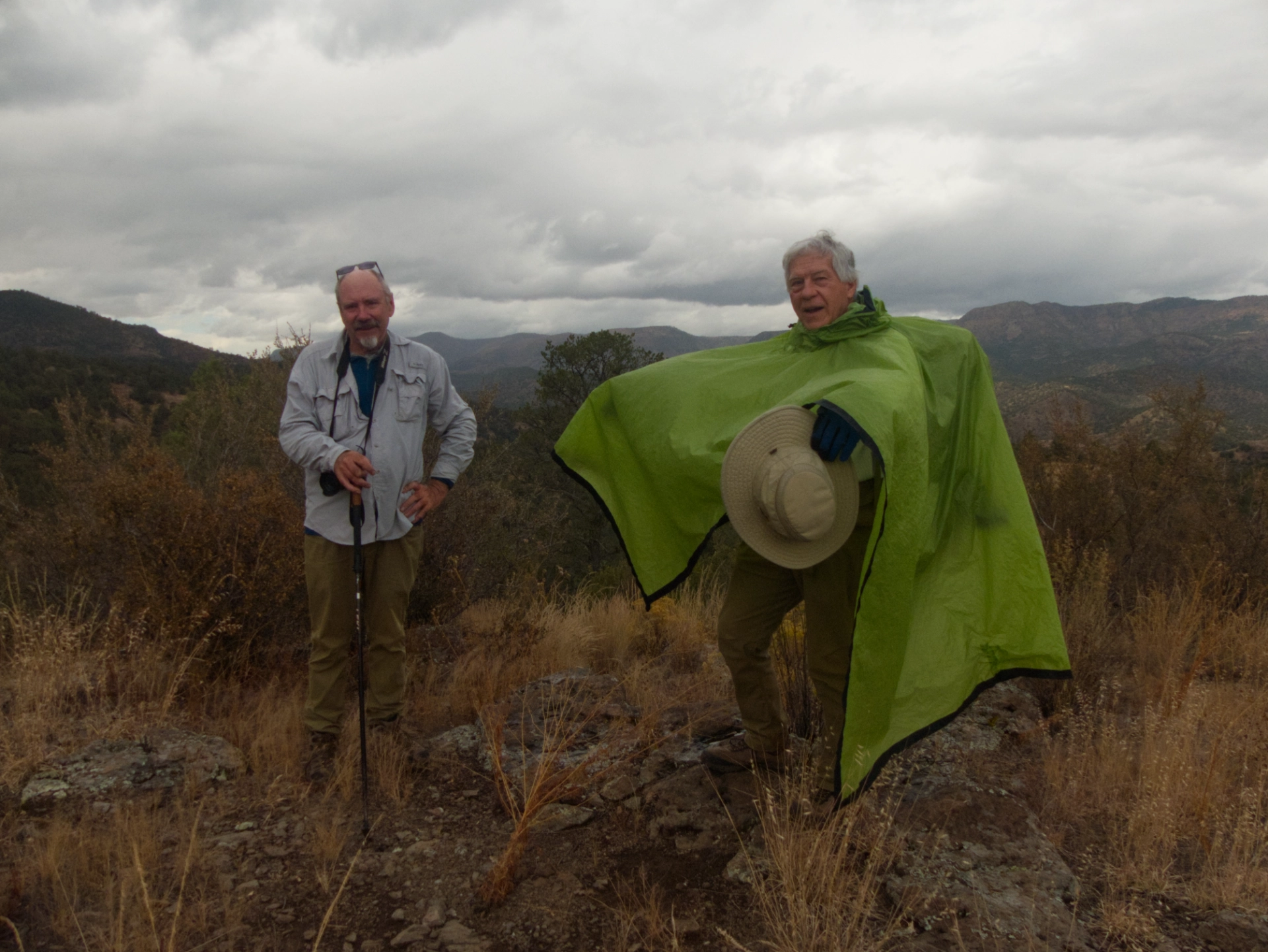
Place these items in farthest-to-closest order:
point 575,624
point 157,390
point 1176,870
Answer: point 157,390 < point 575,624 < point 1176,870

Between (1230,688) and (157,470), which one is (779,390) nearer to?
(1230,688)

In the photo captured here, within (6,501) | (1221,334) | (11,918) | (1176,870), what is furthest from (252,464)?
(1221,334)

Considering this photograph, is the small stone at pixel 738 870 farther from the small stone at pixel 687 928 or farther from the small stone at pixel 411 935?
the small stone at pixel 411 935

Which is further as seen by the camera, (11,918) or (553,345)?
(553,345)

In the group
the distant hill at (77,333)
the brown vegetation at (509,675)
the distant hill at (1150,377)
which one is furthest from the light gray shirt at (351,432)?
the distant hill at (77,333)

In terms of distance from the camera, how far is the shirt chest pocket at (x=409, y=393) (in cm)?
371

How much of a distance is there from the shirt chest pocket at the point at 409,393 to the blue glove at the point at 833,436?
78.0 inches

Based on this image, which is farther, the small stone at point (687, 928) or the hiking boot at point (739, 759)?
the hiking boot at point (739, 759)

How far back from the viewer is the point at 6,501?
657 centimetres

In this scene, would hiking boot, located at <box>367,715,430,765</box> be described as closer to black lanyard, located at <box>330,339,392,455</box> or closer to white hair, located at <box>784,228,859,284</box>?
black lanyard, located at <box>330,339,392,455</box>

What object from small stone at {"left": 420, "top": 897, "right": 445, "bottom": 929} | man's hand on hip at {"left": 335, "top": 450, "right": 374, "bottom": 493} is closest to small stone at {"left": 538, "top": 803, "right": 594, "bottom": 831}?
small stone at {"left": 420, "top": 897, "right": 445, "bottom": 929}

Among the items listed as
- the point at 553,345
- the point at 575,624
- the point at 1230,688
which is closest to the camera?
the point at 1230,688

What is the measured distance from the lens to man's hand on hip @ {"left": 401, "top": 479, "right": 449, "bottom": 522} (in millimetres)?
3678

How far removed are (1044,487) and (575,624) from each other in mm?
4576
